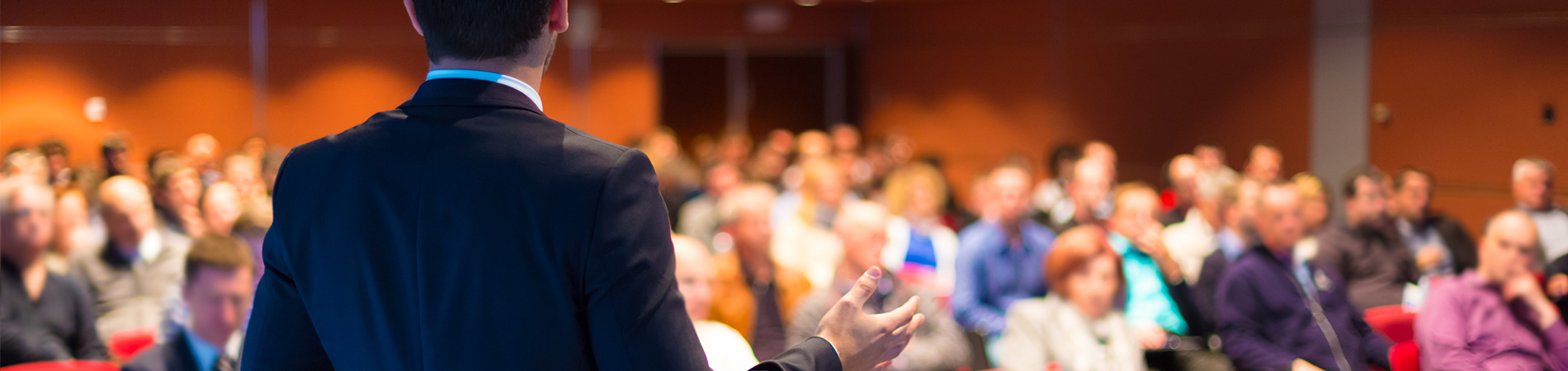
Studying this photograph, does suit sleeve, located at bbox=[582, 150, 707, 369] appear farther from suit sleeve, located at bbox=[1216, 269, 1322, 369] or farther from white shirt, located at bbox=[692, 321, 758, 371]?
suit sleeve, located at bbox=[1216, 269, 1322, 369]

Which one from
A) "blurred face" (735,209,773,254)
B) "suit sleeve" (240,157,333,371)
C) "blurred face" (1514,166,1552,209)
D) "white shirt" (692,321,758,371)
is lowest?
"white shirt" (692,321,758,371)

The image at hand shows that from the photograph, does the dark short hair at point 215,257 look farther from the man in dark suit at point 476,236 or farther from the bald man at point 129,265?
the man in dark suit at point 476,236

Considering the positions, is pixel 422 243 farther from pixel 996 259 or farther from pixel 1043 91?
pixel 1043 91

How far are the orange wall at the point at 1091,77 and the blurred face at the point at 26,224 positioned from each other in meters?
7.27

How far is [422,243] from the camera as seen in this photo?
2.81 feet

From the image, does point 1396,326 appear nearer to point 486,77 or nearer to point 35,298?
point 486,77

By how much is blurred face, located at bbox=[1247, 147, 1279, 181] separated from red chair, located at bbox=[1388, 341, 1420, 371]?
130 inches

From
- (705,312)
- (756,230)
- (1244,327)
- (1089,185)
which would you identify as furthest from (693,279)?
(1089,185)

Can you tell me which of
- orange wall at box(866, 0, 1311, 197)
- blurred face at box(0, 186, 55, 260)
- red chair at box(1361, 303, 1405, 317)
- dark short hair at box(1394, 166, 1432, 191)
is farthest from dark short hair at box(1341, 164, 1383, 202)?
blurred face at box(0, 186, 55, 260)

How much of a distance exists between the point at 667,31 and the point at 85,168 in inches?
249

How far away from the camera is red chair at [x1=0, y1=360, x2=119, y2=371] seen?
289cm

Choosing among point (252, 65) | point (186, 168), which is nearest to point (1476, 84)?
point (186, 168)

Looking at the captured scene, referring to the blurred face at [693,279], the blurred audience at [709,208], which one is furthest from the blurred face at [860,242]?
the blurred audience at [709,208]

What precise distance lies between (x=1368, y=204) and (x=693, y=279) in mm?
3781
